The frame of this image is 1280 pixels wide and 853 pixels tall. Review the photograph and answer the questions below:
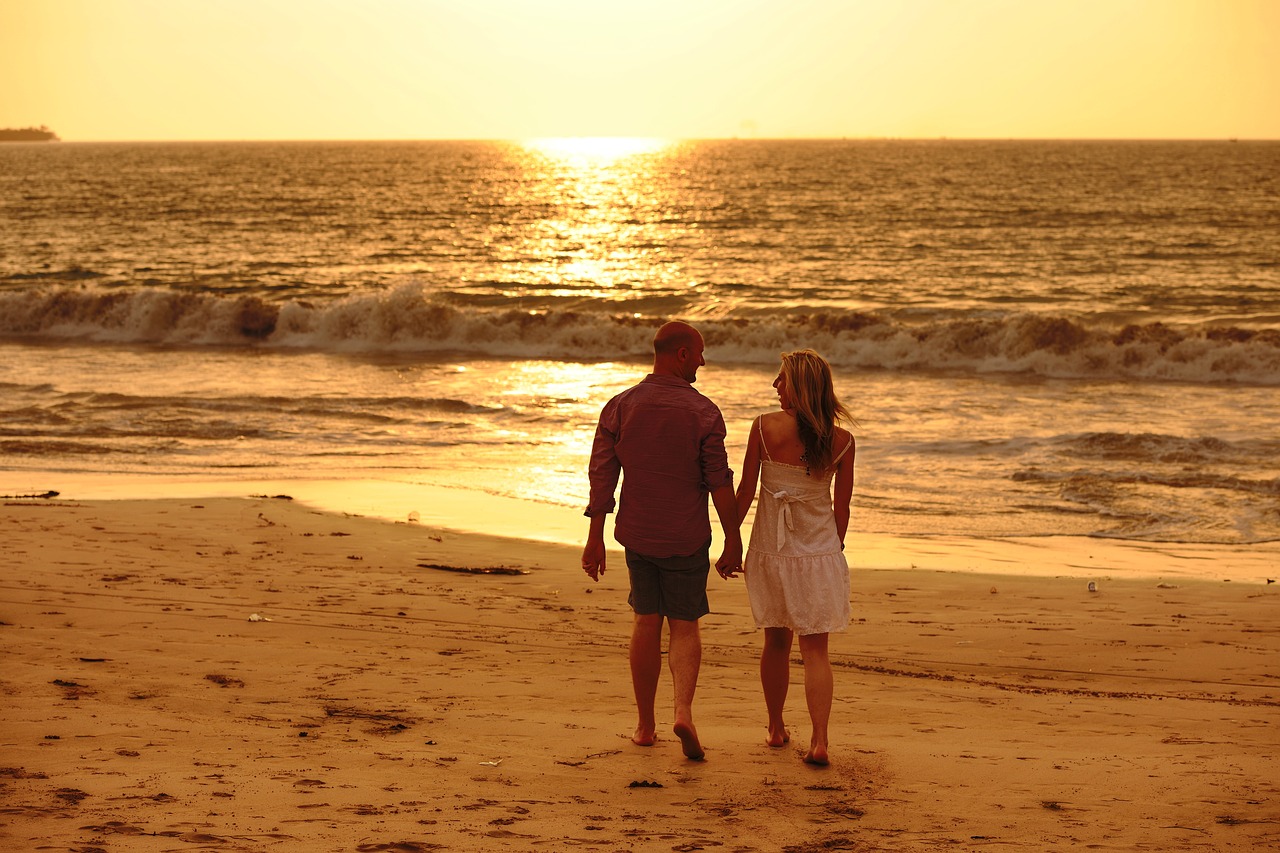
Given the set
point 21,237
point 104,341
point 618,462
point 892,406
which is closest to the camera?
point 618,462

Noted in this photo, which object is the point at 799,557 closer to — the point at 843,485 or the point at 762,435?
the point at 843,485

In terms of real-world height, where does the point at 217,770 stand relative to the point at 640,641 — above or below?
below

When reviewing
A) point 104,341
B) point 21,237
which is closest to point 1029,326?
point 104,341

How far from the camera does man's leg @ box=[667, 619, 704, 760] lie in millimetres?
4816

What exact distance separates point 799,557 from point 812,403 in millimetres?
613

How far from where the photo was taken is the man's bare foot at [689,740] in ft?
15.8

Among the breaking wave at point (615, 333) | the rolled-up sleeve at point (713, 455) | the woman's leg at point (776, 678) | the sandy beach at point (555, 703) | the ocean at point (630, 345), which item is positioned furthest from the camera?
the breaking wave at point (615, 333)

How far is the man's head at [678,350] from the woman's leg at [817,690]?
117 centimetres

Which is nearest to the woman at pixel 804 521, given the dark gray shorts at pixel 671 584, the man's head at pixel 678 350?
the dark gray shorts at pixel 671 584

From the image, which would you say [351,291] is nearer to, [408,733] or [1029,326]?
[1029,326]

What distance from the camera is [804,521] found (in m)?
4.93

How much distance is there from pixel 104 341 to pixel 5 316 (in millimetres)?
3707

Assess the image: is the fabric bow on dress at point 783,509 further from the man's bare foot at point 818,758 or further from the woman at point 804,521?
the man's bare foot at point 818,758

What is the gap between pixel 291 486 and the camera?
11289mm
